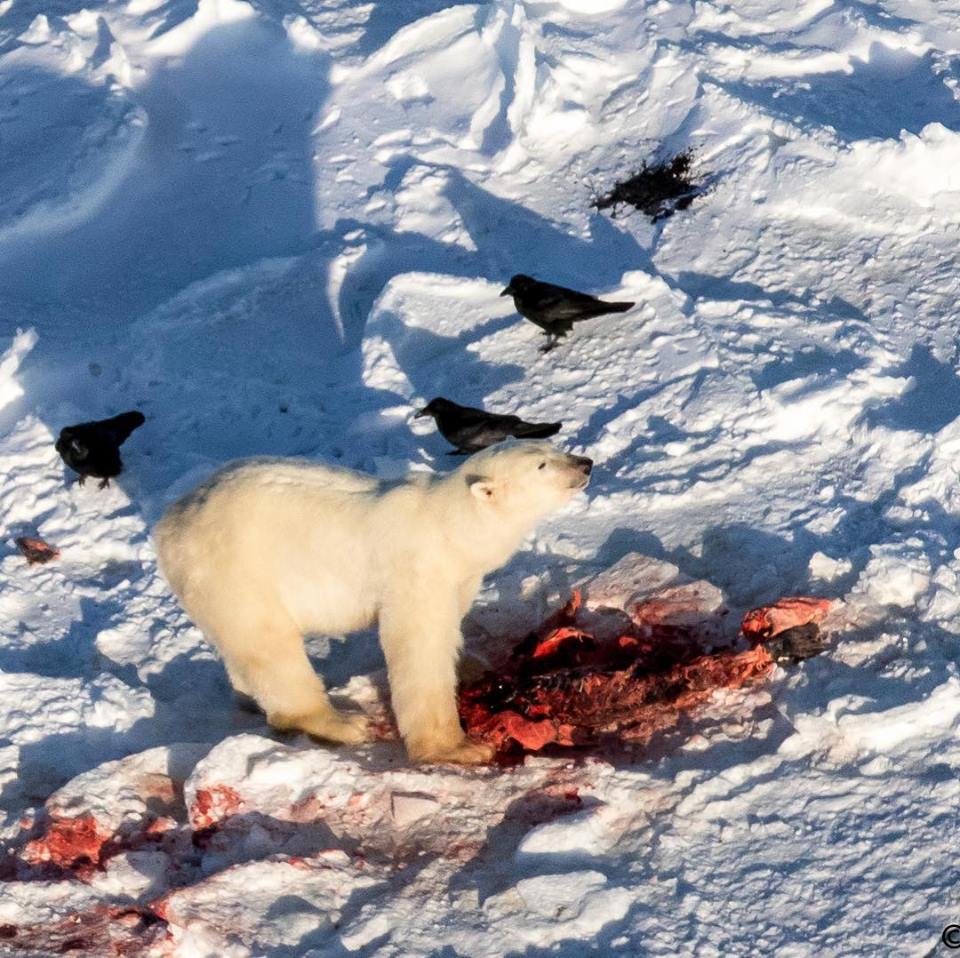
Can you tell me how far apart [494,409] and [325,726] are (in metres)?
2.43

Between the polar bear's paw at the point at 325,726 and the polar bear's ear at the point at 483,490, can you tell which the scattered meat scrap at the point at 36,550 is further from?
the polar bear's ear at the point at 483,490

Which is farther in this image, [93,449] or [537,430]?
[93,449]

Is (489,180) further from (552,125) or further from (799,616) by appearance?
(799,616)

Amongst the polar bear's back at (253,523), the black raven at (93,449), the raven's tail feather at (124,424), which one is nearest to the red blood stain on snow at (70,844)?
the polar bear's back at (253,523)

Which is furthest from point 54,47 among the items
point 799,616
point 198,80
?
point 799,616

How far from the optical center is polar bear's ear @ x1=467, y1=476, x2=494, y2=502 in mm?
6246

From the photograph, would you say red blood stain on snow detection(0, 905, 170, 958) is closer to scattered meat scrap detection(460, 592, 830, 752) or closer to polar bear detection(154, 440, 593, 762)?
polar bear detection(154, 440, 593, 762)

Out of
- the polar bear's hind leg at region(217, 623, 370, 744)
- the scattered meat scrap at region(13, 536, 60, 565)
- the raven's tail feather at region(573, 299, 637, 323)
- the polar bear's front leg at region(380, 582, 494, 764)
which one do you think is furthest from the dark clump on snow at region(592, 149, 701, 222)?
the polar bear's hind leg at region(217, 623, 370, 744)

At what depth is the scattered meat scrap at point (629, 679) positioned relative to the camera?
621 centimetres

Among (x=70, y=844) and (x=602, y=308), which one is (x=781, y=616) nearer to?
(x=602, y=308)

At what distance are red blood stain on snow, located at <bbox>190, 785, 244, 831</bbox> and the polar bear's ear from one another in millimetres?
1565

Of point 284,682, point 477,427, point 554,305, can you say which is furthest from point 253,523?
point 554,305

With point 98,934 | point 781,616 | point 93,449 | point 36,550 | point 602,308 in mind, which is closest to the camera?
point 98,934

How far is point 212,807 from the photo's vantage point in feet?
19.1
